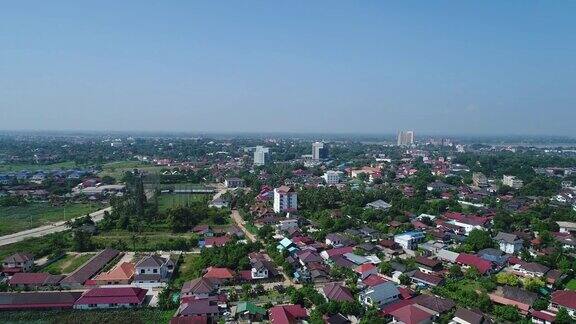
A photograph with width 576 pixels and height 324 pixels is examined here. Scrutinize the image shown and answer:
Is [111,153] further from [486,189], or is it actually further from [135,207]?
[486,189]

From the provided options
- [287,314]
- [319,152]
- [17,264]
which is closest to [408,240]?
[287,314]

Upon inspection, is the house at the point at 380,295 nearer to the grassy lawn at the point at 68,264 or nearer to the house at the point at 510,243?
the house at the point at 510,243

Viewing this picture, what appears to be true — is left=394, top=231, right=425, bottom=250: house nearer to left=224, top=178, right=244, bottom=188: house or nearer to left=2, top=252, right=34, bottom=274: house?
left=2, top=252, right=34, bottom=274: house

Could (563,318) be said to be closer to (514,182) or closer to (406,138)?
(514,182)

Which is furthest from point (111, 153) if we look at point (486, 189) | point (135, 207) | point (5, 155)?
point (486, 189)

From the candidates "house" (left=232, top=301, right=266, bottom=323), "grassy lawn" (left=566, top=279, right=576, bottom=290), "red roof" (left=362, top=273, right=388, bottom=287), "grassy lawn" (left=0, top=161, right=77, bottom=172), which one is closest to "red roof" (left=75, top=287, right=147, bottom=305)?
"house" (left=232, top=301, right=266, bottom=323)
